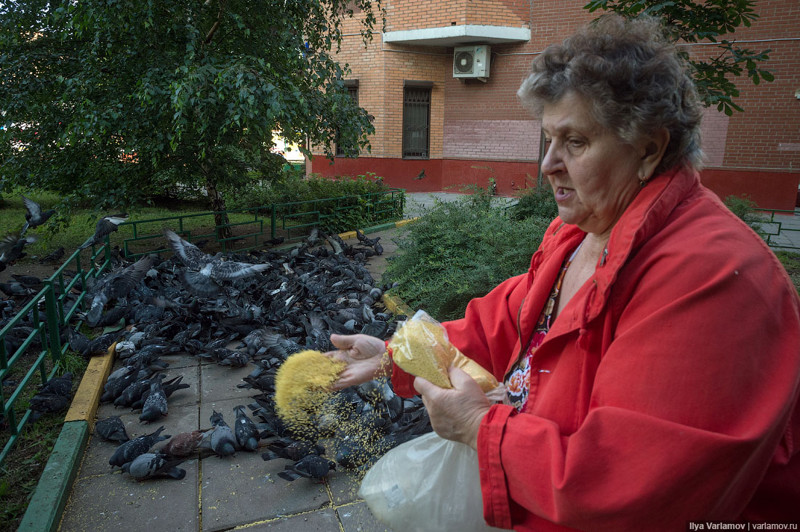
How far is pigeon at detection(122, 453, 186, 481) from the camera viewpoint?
3406 mm

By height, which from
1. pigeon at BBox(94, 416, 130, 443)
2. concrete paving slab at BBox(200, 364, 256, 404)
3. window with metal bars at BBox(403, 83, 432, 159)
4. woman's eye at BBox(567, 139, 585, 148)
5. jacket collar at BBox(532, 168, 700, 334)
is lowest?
concrete paving slab at BBox(200, 364, 256, 404)

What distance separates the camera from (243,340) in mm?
5625

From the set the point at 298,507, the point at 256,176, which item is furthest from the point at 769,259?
the point at 256,176

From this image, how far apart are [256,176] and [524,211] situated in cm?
609

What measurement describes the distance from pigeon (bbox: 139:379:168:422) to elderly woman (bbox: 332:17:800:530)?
3217 mm

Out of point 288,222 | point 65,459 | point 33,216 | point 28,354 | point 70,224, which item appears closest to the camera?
point 65,459

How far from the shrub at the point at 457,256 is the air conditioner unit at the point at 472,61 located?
1000 centimetres

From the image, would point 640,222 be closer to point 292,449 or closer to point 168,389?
point 292,449

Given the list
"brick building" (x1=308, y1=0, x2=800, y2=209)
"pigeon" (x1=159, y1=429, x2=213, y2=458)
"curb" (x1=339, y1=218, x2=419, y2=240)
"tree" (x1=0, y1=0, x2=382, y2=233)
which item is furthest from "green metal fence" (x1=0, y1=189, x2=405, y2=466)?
"brick building" (x1=308, y1=0, x2=800, y2=209)

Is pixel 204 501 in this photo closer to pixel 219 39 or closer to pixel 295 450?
pixel 295 450

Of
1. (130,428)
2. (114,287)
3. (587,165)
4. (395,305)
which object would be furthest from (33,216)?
(587,165)

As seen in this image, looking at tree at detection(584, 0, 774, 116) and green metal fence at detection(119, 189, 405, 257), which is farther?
green metal fence at detection(119, 189, 405, 257)

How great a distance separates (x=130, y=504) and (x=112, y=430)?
841 millimetres

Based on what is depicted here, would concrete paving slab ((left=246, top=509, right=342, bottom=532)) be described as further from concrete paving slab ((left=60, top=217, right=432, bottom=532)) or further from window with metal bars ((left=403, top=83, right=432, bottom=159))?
window with metal bars ((left=403, top=83, right=432, bottom=159))
